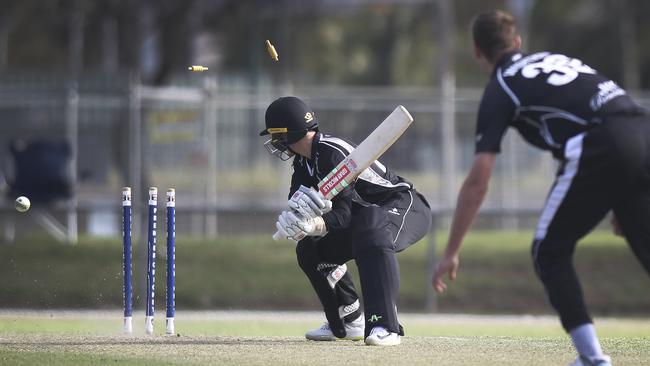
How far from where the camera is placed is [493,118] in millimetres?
6281

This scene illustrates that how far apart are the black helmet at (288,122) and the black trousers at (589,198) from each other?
7.54 feet

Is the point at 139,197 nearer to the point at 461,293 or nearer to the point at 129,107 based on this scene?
the point at 129,107

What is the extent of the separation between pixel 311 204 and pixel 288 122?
Result: 717mm

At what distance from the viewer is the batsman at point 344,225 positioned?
7852 millimetres

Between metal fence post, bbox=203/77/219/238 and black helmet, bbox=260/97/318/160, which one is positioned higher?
black helmet, bbox=260/97/318/160

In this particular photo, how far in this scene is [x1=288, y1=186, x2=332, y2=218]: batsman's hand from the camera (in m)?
7.69

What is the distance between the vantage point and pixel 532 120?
637 cm

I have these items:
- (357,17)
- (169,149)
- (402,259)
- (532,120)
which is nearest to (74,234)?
(169,149)

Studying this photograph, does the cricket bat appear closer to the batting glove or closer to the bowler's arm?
the batting glove

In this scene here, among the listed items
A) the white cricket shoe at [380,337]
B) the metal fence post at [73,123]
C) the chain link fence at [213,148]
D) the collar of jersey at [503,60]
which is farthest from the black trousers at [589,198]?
the metal fence post at [73,123]

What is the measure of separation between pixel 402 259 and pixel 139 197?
4118 mm

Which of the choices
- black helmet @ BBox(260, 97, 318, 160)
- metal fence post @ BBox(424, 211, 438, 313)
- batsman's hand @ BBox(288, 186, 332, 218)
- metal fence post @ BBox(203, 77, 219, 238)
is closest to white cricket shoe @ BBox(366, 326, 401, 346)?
batsman's hand @ BBox(288, 186, 332, 218)

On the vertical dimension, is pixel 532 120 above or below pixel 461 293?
above

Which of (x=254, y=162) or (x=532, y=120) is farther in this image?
(x=254, y=162)
